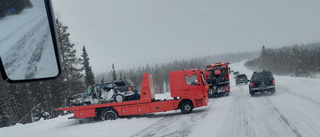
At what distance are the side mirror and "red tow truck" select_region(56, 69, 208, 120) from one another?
12.5 m

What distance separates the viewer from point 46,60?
2.87 m

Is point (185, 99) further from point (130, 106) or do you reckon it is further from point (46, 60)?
point (46, 60)

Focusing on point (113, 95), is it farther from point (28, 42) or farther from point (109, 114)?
point (28, 42)

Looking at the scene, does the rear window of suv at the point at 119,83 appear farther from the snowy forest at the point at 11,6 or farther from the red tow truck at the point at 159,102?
the snowy forest at the point at 11,6

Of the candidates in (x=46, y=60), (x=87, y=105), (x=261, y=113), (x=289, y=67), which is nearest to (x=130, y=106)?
(x=87, y=105)

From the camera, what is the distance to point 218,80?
25047 mm

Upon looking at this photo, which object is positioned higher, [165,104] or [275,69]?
[165,104]

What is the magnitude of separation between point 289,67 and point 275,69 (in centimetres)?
1262

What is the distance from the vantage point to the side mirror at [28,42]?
8.21ft

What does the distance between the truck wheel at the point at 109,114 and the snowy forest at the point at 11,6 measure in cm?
1338

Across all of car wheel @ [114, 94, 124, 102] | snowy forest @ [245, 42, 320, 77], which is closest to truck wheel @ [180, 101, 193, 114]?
car wheel @ [114, 94, 124, 102]

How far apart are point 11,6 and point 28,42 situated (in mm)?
498

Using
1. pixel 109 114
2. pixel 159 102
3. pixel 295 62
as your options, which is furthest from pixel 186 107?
pixel 295 62

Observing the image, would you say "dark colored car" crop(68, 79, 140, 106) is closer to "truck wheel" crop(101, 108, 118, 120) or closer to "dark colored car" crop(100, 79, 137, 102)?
"dark colored car" crop(100, 79, 137, 102)
